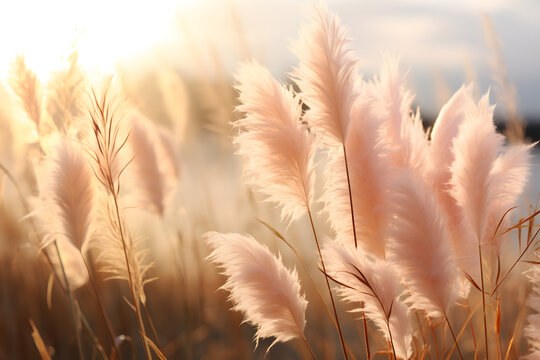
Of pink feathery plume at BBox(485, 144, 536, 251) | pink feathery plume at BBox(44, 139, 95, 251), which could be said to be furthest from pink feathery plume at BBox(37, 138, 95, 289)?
pink feathery plume at BBox(485, 144, 536, 251)

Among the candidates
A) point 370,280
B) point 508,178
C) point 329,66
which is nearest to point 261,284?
point 370,280

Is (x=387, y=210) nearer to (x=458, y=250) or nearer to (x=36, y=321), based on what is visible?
(x=458, y=250)

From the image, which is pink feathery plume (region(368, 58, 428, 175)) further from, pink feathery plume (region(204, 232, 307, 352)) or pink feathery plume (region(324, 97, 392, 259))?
pink feathery plume (region(204, 232, 307, 352))

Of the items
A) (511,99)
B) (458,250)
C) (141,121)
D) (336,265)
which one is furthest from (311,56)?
(511,99)

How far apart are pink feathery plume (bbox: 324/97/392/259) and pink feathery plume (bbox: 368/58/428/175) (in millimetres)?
34

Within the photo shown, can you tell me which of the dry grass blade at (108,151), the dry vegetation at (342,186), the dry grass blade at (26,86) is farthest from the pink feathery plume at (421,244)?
the dry grass blade at (26,86)

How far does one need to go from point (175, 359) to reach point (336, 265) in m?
1.63

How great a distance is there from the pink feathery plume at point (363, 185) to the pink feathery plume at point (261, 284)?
0.44ft

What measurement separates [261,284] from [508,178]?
47cm

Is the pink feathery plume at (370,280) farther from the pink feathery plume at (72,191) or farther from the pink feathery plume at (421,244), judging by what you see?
the pink feathery plume at (72,191)

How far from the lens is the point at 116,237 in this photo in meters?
1.14

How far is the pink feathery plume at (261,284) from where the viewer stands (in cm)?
93

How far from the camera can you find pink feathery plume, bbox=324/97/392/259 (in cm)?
93

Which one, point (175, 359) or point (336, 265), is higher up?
point (336, 265)
